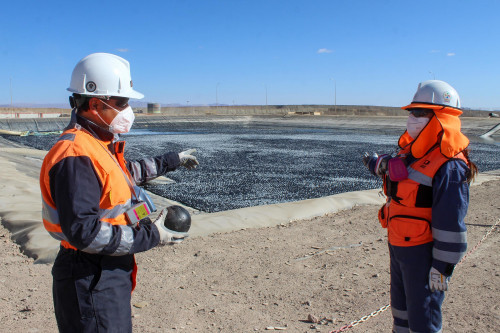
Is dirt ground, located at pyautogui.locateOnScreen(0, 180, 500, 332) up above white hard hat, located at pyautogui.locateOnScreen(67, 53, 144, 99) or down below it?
below

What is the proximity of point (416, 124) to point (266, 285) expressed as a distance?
2.30 meters

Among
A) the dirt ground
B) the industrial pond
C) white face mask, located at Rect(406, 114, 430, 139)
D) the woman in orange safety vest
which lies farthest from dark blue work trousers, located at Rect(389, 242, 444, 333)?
the industrial pond

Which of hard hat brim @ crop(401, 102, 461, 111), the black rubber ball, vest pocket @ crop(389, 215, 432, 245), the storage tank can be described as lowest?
vest pocket @ crop(389, 215, 432, 245)

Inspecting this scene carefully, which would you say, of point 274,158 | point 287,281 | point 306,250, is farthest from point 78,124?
point 274,158

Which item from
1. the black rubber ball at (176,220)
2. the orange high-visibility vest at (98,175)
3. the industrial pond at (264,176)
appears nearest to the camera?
the orange high-visibility vest at (98,175)

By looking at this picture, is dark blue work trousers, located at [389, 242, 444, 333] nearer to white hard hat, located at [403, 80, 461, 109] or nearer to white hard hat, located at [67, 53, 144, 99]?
white hard hat, located at [403, 80, 461, 109]

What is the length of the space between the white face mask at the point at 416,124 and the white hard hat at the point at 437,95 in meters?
0.08

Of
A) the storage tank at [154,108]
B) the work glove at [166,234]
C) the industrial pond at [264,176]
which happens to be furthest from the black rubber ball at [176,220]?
the storage tank at [154,108]

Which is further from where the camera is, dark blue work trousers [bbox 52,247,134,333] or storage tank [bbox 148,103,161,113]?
storage tank [bbox 148,103,161,113]

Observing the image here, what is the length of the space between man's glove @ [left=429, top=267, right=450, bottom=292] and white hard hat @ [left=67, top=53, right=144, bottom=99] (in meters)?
1.86

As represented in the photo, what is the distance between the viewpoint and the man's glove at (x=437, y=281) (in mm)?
2273

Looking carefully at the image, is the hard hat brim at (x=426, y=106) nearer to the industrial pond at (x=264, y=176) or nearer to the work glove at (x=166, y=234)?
the work glove at (x=166, y=234)

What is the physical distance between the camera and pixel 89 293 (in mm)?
1885

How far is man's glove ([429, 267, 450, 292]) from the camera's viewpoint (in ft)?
7.46
